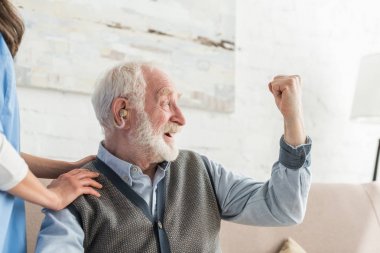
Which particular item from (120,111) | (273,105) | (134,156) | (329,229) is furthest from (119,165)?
(273,105)

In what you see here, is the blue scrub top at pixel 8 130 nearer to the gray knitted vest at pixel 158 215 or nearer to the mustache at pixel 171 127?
the gray knitted vest at pixel 158 215

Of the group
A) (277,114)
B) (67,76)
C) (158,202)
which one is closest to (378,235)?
(277,114)

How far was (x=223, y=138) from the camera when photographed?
7.86 feet

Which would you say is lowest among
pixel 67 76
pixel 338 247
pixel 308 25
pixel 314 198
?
pixel 338 247

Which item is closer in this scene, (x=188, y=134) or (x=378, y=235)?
(x=378, y=235)

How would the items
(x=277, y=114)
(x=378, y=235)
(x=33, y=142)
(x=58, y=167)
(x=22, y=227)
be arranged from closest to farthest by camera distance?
(x=22, y=227) < (x=58, y=167) < (x=33, y=142) < (x=378, y=235) < (x=277, y=114)

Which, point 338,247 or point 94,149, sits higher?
point 94,149

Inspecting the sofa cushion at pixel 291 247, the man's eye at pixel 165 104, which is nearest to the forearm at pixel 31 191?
the man's eye at pixel 165 104

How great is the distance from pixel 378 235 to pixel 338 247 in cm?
22

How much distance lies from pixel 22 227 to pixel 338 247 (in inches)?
52.4

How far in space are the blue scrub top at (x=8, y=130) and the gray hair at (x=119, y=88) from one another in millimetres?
392

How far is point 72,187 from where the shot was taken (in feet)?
4.24

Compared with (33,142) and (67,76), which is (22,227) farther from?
(67,76)

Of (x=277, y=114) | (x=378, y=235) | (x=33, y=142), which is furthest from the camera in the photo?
(x=277, y=114)
